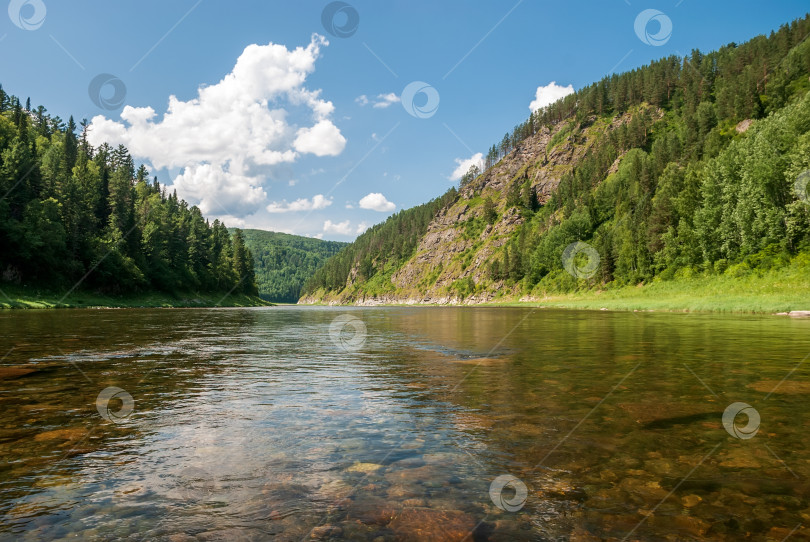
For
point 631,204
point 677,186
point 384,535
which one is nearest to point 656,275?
point 677,186

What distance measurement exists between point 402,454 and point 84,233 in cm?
10356

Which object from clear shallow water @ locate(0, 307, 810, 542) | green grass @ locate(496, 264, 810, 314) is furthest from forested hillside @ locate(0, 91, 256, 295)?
green grass @ locate(496, 264, 810, 314)

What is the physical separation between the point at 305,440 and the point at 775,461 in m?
7.57

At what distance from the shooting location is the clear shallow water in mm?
4750

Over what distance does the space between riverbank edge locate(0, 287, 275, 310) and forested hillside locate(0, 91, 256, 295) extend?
2.14m

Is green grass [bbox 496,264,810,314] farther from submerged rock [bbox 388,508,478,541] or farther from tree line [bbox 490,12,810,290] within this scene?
submerged rock [bbox 388,508,478,541]

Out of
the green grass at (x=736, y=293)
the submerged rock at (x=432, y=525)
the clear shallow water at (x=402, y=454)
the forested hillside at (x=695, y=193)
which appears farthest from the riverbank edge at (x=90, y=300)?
the forested hillside at (x=695, y=193)

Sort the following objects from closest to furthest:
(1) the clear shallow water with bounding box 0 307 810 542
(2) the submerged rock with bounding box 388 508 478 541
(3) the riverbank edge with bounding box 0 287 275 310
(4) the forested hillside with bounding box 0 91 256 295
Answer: (2) the submerged rock with bounding box 388 508 478 541 → (1) the clear shallow water with bounding box 0 307 810 542 → (3) the riverbank edge with bounding box 0 287 275 310 → (4) the forested hillside with bounding box 0 91 256 295

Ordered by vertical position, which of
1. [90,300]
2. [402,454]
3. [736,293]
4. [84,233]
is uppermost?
[84,233]

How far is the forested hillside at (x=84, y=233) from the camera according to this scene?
233 feet

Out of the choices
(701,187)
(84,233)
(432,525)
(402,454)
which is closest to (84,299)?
(84,233)

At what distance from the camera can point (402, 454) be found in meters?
7.00

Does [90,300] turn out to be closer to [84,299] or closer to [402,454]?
[84,299]

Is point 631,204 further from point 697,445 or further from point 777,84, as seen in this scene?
point 697,445
